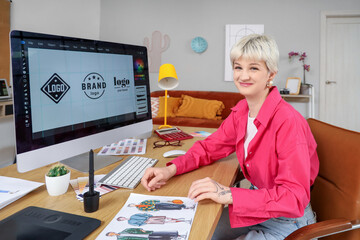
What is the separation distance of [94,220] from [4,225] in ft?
0.67

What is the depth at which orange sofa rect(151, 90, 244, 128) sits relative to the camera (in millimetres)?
3953

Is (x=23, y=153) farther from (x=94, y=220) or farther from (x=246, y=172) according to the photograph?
(x=246, y=172)

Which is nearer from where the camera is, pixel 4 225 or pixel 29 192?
pixel 4 225

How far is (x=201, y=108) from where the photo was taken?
14.0 ft

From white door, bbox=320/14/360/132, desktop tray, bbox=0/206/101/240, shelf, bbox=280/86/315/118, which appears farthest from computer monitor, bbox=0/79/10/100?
white door, bbox=320/14/360/132

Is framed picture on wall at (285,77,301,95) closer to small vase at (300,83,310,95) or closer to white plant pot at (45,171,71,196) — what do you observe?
small vase at (300,83,310,95)

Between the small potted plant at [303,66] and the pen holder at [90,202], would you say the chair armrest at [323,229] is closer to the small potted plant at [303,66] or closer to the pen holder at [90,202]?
the pen holder at [90,202]

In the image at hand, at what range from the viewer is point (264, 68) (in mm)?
1034

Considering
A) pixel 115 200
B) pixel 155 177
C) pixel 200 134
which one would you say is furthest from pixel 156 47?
pixel 115 200

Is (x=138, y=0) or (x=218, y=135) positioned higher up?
(x=138, y=0)

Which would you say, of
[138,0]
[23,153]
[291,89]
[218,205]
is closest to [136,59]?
[23,153]

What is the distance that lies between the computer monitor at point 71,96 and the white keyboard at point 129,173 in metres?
0.11

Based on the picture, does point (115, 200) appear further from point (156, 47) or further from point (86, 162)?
point (156, 47)

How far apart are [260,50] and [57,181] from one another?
812 millimetres
